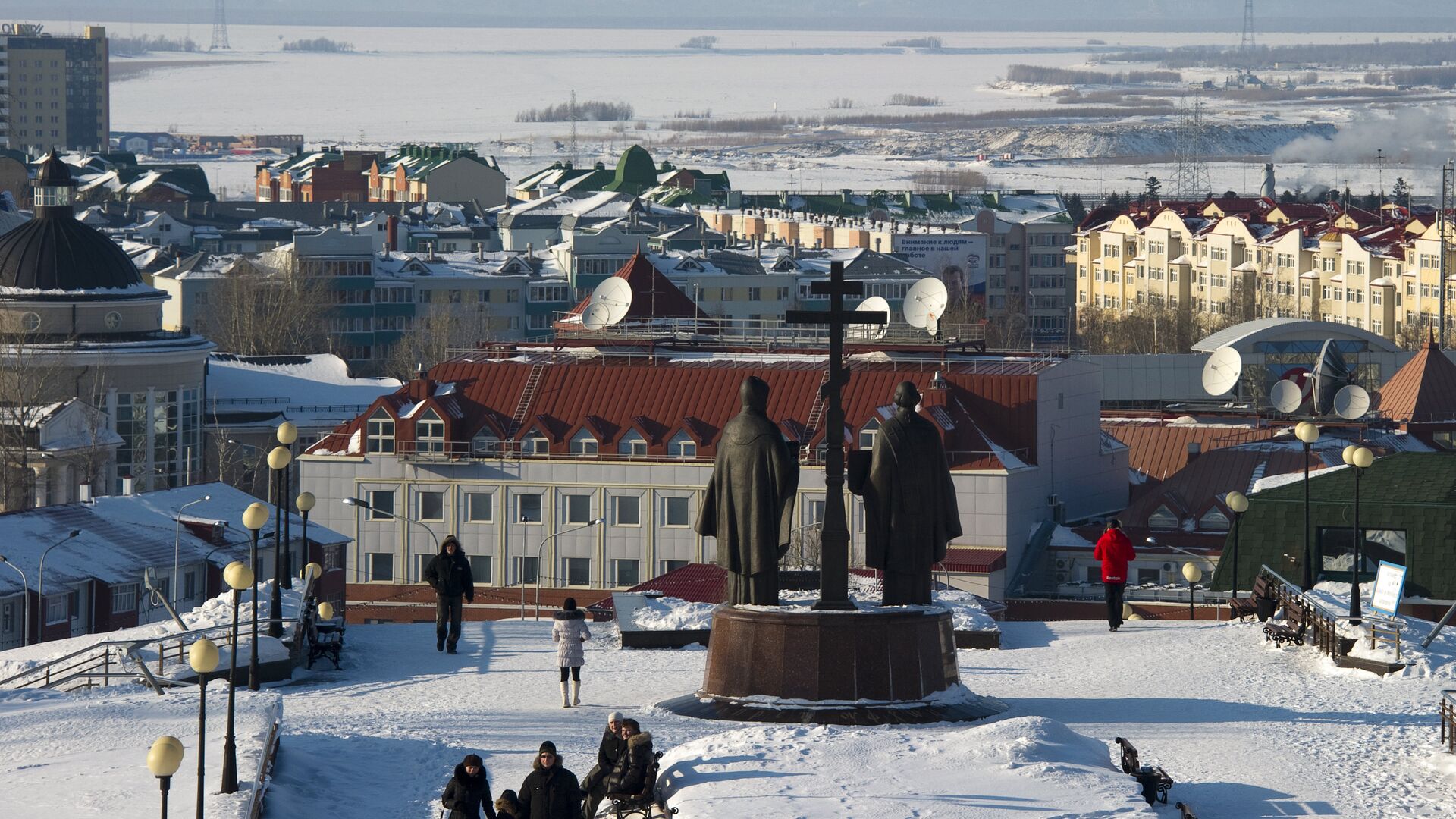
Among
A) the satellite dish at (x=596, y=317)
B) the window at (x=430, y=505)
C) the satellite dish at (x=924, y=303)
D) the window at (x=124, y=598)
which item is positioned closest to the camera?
the window at (x=124, y=598)

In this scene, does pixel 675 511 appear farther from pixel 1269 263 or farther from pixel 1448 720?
pixel 1269 263

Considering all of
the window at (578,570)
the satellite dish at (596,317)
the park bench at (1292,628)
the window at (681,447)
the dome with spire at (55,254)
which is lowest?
the window at (578,570)

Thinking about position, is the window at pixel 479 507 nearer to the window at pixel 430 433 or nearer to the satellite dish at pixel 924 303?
the window at pixel 430 433

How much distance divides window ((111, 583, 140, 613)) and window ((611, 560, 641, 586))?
15812 mm

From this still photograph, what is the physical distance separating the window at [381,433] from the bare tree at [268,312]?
172ft

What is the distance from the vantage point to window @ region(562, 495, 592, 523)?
7081 cm

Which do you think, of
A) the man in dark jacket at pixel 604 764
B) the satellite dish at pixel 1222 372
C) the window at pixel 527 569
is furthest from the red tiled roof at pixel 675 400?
the man in dark jacket at pixel 604 764

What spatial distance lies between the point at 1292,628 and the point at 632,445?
34.8 metres

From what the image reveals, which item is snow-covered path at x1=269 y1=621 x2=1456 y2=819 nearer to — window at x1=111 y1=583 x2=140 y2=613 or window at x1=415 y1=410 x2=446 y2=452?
window at x1=111 y1=583 x2=140 y2=613

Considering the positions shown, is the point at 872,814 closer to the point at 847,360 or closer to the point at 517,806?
the point at 517,806

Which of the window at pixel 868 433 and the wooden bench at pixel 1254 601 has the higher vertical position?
the window at pixel 868 433

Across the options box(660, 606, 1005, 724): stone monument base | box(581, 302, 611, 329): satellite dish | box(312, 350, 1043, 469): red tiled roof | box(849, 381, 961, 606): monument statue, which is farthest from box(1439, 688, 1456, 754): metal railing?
box(581, 302, 611, 329): satellite dish

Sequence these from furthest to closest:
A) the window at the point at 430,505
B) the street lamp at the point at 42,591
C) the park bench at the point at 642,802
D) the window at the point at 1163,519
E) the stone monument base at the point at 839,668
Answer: the window at the point at 430,505 < the window at the point at 1163,519 < the street lamp at the point at 42,591 < the stone monument base at the point at 839,668 < the park bench at the point at 642,802

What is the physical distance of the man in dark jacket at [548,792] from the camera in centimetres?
2505
